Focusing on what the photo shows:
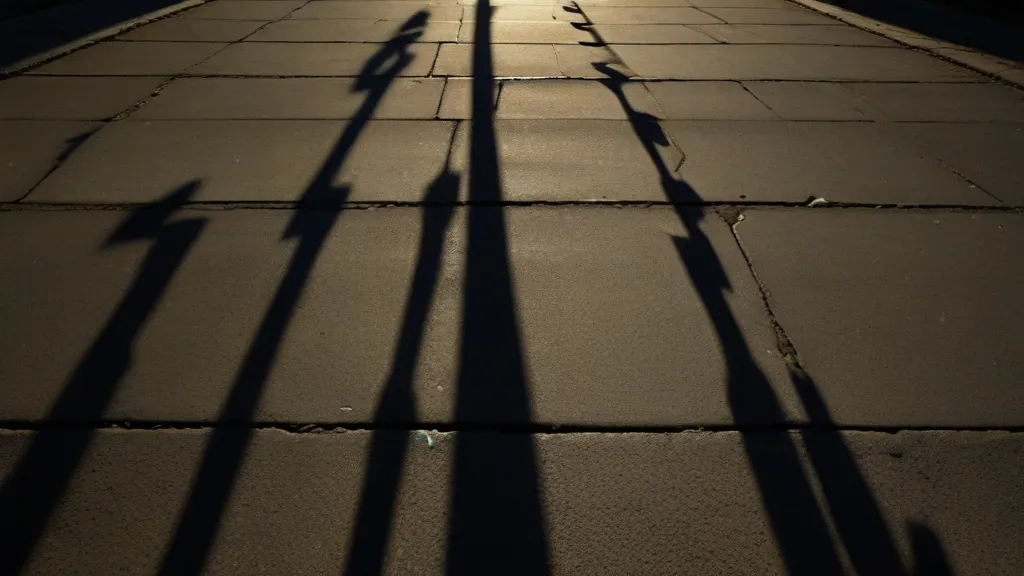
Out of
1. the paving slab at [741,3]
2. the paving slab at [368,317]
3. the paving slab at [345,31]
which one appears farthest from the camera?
the paving slab at [741,3]

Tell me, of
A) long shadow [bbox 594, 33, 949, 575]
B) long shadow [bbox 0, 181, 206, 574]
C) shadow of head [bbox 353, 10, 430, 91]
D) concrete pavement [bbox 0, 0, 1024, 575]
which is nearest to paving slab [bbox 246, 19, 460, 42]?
shadow of head [bbox 353, 10, 430, 91]

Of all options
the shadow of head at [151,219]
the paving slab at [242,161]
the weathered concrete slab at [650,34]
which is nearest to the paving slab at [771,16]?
the weathered concrete slab at [650,34]

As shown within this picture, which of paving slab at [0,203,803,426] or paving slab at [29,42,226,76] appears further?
paving slab at [29,42,226,76]

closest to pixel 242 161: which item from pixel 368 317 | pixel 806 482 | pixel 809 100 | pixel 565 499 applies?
pixel 368 317

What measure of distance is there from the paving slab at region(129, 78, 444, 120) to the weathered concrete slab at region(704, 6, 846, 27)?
607cm

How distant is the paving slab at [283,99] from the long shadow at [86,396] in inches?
79.4

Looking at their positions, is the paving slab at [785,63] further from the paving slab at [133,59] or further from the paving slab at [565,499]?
the paving slab at [565,499]

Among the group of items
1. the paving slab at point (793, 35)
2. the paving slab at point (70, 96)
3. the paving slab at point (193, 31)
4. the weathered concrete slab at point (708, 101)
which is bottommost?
the weathered concrete slab at point (708, 101)

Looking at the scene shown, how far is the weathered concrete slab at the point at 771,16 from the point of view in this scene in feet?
31.7

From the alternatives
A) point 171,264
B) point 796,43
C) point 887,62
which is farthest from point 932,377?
point 796,43

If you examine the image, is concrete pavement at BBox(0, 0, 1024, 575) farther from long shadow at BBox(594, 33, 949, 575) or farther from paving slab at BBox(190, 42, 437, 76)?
paving slab at BBox(190, 42, 437, 76)

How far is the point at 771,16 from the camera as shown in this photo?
33.4ft

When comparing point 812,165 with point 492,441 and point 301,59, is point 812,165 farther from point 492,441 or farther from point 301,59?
point 301,59

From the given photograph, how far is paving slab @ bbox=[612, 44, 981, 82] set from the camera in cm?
672
